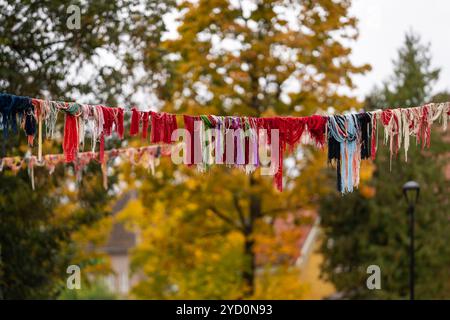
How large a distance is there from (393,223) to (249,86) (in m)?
6.36

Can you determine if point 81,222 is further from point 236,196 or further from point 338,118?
point 338,118

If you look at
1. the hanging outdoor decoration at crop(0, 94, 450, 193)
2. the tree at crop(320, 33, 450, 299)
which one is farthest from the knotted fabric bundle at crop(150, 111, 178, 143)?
the tree at crop(320, 33, 450, 299)

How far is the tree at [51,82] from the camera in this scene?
17.6 metres

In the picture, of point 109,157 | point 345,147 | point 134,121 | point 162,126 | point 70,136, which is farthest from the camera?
point 109,157

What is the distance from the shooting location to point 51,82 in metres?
18.1

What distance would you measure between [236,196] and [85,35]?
22.0ft

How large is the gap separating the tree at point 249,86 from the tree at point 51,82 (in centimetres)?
Answer: 161

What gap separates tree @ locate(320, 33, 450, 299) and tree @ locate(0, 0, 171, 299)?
824 centimetres

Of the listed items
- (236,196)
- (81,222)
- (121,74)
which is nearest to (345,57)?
(236,196)

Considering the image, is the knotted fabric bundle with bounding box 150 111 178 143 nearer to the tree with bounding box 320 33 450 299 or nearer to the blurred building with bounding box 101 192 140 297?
the tree with bounding box 320 33 450 299

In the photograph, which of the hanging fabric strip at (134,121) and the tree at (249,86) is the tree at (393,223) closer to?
the tree at (249,86)

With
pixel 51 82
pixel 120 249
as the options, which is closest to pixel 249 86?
pixel 51 82

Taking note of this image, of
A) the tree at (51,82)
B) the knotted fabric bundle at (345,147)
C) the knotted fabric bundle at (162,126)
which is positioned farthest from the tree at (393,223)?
the knotted fabric bundle at (162,126)

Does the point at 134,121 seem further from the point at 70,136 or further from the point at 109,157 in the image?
the point at 109,157
